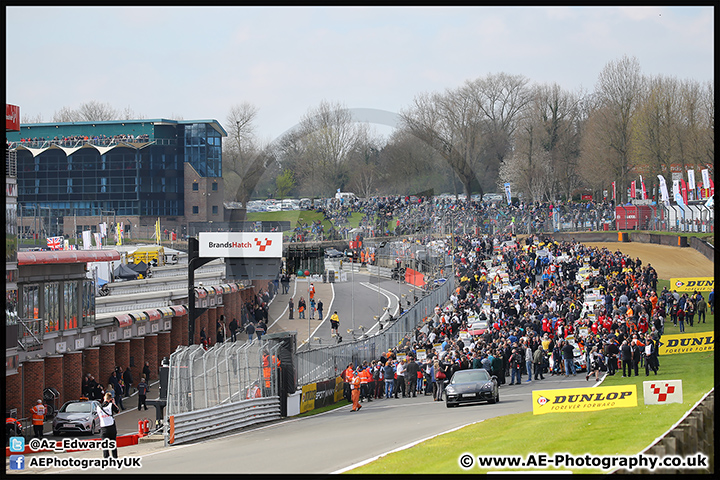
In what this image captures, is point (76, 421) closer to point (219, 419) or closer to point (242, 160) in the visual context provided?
point (219, 419)

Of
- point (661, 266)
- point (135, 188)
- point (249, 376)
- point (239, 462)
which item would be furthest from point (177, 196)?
point (239, 462)

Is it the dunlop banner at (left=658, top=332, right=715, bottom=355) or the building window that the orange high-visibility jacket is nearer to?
the building window

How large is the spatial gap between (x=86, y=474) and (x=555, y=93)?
283ft

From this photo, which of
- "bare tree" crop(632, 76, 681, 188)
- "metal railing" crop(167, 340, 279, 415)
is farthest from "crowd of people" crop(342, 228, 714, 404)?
"bare tree" crop(632, 76, 681, 188)

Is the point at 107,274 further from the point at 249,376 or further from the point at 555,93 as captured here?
the point at 555,93

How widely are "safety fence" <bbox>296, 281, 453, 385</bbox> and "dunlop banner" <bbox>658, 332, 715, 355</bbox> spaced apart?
35.4ft

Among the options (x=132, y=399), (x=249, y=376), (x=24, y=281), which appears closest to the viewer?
(x=249, y=376)

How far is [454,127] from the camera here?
9500cm

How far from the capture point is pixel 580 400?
17109 millimetres

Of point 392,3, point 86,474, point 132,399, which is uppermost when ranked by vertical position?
point 392,3

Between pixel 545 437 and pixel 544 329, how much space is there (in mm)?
13930

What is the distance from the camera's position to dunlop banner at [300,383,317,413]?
82.8 feet

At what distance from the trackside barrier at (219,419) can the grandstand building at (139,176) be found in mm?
71484

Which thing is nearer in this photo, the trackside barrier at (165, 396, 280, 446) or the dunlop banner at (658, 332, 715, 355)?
the trackside barrier at (165, 396, 280, 446)
